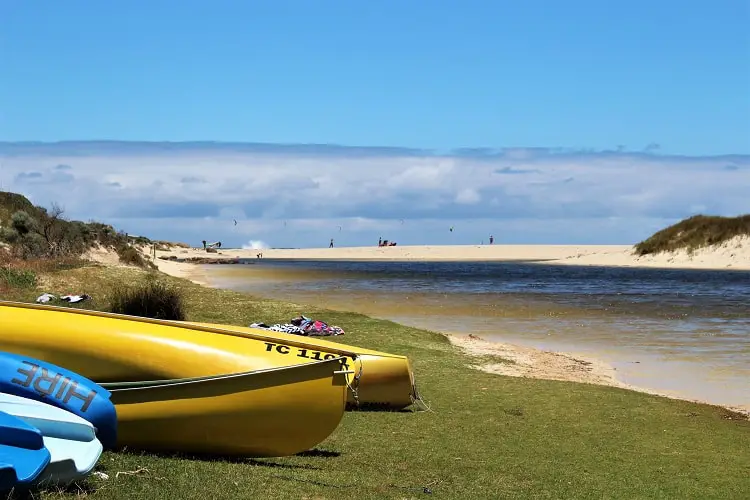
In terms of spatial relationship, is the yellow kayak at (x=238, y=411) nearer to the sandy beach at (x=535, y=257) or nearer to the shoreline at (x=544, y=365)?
the shoreline at (x=544, y=365)

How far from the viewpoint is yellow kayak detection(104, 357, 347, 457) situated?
788 cm

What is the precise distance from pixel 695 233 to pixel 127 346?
82377 mm

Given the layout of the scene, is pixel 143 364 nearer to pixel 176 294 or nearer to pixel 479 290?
pixel 176 294

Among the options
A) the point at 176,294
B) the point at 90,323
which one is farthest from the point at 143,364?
the point at 176,294

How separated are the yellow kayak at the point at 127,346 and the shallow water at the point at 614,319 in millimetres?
9437

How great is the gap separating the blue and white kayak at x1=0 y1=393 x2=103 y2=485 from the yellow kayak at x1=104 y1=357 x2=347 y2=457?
143 cm

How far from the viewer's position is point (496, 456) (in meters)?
9.46

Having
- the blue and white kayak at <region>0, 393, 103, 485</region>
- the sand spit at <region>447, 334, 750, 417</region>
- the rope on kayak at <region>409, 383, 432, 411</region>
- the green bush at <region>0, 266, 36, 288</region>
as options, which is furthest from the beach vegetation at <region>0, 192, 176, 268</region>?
the blue and white kayak at <region>0, 393, 103, 485</region>

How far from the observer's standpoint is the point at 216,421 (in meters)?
7.95

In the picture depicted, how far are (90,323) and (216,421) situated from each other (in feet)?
5.93

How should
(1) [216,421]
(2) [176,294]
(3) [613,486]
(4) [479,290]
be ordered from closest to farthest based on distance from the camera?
(1) [216,421] < (3) [613,486] < (2) [176,294] < (4) [479,290]

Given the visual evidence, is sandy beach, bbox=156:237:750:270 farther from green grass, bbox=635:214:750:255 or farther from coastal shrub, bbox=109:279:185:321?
coastal shrub, bbox=109:279:185:321

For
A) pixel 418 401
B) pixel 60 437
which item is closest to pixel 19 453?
pixel 60 437

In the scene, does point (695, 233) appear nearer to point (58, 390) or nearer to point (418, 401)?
point (418, 401)
